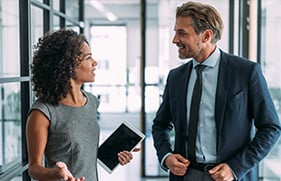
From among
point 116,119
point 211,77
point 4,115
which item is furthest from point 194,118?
point 116,119

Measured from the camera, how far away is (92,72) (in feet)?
4.59

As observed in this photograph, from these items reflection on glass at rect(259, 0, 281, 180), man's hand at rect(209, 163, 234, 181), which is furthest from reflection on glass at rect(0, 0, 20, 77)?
reflection on glass at rect(259, 0, 281, 180)

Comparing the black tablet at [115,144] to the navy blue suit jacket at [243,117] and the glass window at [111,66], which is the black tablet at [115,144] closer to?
the navy blue suit jacket at [243,117]

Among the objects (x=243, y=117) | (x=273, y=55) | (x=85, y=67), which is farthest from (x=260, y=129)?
(x=273, y=55)

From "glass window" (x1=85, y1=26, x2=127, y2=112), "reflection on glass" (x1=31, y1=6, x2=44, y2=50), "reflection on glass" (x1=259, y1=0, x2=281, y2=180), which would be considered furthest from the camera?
"glass window" (x1=85, y1=26, x2=127, y2=112)

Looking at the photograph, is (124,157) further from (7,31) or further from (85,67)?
(7,31)

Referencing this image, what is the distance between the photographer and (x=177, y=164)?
4.83 ft

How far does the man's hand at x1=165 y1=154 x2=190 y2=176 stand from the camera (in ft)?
4.81

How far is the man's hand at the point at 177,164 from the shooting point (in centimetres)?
147

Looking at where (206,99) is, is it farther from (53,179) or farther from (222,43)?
(222,43)

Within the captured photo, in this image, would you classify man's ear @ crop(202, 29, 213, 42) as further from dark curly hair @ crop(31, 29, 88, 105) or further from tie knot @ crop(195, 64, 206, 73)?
dark curly hair @ crop(31, 29, 88, 105)

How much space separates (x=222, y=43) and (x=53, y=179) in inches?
130

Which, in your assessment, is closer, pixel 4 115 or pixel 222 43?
pixel 4 115

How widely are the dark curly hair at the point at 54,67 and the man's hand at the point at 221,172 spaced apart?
0.64m
